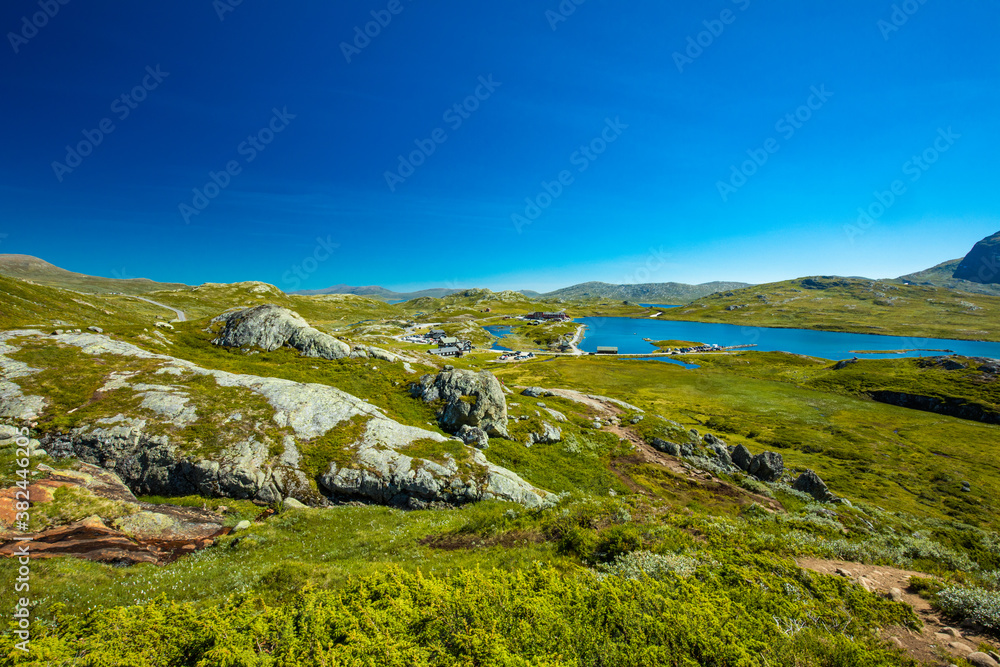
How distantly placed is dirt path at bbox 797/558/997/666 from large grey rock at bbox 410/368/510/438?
71.1ft

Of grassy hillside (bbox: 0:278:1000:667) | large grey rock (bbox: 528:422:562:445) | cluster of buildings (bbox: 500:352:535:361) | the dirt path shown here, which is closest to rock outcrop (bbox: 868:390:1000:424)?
grassy hillside (bbox: 0:278:1000:667)

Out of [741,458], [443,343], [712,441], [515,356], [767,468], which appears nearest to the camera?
[767,468]

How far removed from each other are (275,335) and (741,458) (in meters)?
52.2

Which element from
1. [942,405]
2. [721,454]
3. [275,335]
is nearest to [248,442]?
[275,335]

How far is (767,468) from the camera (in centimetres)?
3622

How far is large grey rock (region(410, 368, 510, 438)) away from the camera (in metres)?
31.6

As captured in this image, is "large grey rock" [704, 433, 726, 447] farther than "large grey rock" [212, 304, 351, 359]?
Yes

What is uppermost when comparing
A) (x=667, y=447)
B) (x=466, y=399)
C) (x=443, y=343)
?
(x=443, y=343)

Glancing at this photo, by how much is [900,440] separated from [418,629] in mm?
79406

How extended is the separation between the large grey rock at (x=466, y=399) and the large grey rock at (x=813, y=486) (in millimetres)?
28067

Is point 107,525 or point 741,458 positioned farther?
point 741,458

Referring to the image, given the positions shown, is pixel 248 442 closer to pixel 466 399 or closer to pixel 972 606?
pixel 466 399

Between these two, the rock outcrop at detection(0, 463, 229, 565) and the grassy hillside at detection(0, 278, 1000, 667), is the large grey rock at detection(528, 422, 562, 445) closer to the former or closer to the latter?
the grassy hillside at detection(0, 278, 1000, 667)

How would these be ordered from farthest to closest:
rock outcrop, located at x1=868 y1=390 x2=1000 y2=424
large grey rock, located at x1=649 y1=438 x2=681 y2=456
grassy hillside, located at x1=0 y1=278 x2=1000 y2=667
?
1. rock outcrop, located at x1=868 y1=390 x2=1000 y2=424
2. large grey rock, located at x1=649 y1=438 x2=681 y2=456
3. grassy hillside, located at x1=0 y1=278 x2=1000 y2=667
